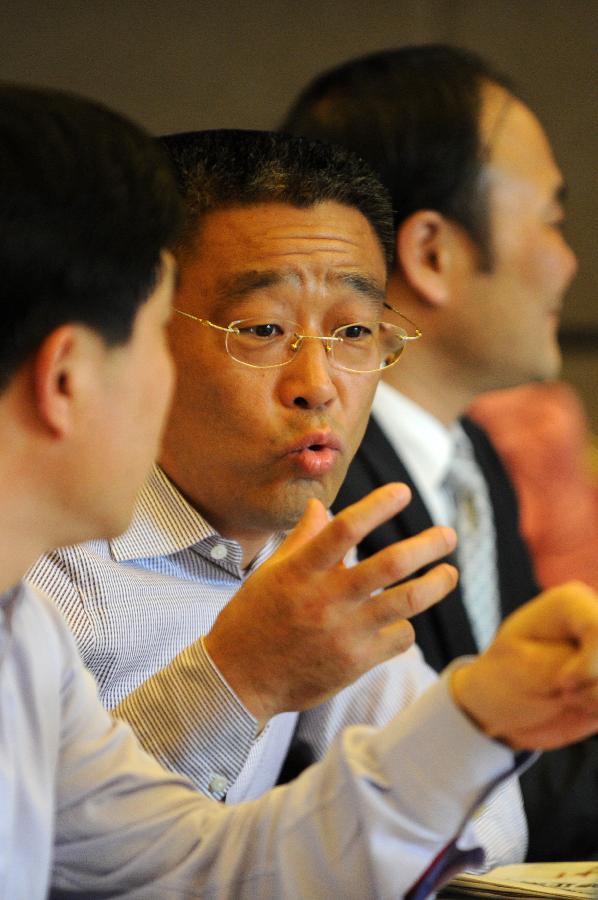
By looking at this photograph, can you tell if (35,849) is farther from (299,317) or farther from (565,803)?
(565,803)

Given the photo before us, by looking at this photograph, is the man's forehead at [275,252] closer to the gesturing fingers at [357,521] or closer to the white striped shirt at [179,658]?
the white striped shirt at [179,658]

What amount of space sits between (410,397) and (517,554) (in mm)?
280

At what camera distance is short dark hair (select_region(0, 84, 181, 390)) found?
61 centimetres

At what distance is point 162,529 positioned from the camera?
104 cm

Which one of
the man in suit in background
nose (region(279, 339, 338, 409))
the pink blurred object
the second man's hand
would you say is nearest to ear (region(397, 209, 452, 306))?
the man in suit in background

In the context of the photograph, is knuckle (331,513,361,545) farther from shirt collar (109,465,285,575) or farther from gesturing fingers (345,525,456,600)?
shirt collar (109,465,285,575)

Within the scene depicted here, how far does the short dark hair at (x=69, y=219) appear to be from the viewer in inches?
24.0

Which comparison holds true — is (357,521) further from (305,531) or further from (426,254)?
(426,254)

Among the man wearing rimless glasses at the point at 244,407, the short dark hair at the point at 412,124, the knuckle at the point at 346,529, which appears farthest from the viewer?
the short dark hair at the point at 412,124

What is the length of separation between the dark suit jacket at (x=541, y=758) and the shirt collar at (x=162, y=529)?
0.32 meters

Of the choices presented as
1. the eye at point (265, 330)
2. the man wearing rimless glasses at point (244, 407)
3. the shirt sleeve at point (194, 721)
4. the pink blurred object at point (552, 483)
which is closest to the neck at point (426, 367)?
the pink blurred object at point (552, 483)

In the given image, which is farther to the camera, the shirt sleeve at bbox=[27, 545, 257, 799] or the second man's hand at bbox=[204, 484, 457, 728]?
the shirt sleeve at bbox=[27, 545, 257, 799]

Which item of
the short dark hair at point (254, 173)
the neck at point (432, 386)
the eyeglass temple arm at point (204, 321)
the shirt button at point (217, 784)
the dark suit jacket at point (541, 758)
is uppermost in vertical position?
the short dark hair at point (254, 173)

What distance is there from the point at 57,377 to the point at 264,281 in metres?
0.42
